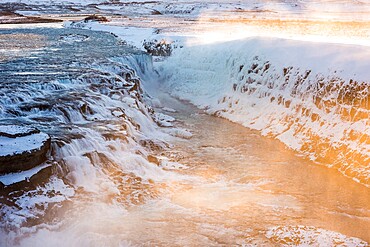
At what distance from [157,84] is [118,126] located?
37.7 feet

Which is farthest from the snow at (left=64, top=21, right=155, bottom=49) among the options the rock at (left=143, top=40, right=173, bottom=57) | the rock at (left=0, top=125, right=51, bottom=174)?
the rock at (left=0, top=125, right=51, bottom=174)

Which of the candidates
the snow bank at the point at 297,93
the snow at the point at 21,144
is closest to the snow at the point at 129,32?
the snow bank at the point at 297,93

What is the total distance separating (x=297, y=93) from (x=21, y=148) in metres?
9.11

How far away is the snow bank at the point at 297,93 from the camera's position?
41.1ft

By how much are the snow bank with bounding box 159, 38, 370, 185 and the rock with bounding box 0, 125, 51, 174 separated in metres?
7.06

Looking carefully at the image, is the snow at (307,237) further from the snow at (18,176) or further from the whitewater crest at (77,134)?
the snow at (18,176)

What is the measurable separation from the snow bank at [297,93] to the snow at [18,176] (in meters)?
7.15

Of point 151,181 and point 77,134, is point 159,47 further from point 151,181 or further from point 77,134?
point 151,181

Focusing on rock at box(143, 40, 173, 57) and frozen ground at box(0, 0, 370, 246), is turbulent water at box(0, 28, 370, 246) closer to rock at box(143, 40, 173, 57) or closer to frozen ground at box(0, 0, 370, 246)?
frozen ground at box(0, 0, 370, 246)

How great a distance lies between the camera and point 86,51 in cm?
2344

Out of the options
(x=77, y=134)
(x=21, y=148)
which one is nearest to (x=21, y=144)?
(x=21, y=148)

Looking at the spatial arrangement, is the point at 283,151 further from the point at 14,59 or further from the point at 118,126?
the point at 14,59

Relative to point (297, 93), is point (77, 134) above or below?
below

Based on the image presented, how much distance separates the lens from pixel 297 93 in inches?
599
